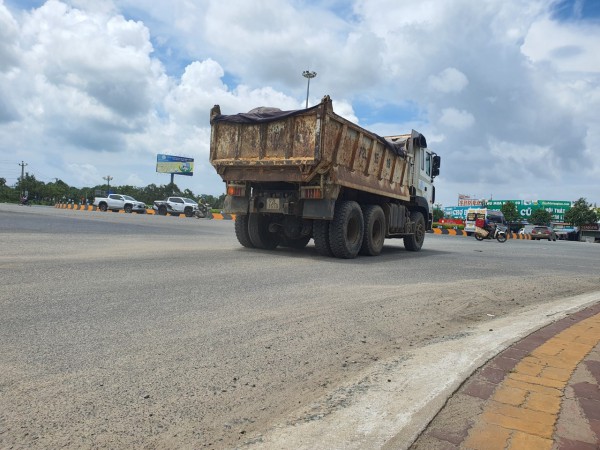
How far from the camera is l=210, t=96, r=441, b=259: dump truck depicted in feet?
31.8

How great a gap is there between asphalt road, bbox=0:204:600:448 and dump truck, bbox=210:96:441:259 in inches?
90.6

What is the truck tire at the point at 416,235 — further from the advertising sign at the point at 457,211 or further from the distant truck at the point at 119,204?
the advertising sign at the point at 457,211

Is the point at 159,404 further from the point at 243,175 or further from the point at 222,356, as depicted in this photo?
the point at 243,175

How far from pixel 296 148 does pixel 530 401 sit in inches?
296

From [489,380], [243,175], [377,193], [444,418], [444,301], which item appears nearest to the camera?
[444,418]

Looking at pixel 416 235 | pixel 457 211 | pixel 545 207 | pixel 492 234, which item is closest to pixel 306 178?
pixel 416 235

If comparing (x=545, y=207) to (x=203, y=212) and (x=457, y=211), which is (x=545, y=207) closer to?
(x=457, y=211)

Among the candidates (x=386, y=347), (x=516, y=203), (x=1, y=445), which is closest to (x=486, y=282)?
(x=386, y=347)

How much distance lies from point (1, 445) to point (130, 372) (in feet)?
3.27

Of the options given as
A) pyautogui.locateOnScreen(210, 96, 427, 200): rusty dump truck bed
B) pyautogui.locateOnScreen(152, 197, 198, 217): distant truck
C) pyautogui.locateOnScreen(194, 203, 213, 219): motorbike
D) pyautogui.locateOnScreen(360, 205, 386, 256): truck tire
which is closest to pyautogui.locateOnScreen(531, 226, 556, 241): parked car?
pyautogui.locateOnScreen(194, 203, 213, 219): motorbike

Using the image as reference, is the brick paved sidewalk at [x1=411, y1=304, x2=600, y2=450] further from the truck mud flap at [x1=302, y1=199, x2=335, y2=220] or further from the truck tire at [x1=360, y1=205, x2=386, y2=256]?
the truck tire at [x1=360, y1=205, x2=386, y2=256]

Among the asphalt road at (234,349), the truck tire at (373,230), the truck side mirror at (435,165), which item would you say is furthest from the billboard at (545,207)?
the asphalt road at (234,349)

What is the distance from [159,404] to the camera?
2777 mm

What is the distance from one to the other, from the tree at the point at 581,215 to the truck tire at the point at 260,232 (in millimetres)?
68818
